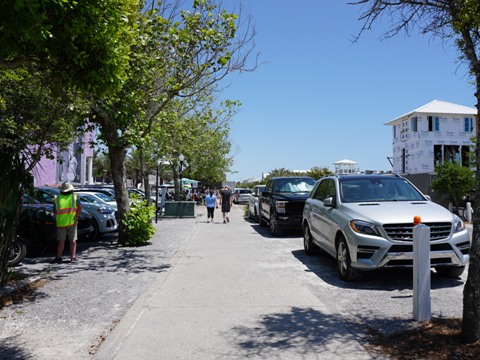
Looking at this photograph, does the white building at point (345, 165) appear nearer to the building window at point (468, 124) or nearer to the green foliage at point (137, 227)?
the building window at point (468, 124)

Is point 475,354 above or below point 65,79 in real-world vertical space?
below

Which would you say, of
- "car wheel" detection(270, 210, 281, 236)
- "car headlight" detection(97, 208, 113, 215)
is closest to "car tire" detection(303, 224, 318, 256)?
"car wheel" detection(270, 210, 281, 236)

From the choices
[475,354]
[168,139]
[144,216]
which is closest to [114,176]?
[144,216]

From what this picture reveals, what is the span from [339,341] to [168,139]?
2219cm

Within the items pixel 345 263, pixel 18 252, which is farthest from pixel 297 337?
pixel 18 252

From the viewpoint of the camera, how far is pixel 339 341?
465cm

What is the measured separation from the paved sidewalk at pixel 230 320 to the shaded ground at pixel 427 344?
9.6 inches

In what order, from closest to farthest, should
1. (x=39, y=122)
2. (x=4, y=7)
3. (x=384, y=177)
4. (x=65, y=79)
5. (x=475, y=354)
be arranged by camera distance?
(x=475, y=354), (x=4, y=7), (x=65, y=79), (x=384, y=177), (x=39, y=122)

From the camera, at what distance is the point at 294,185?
51.8 ft

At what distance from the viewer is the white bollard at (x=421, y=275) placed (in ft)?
16.8

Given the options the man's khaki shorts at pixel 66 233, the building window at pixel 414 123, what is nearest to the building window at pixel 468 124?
the building window at pixel 414 123

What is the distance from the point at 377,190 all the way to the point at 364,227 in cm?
176

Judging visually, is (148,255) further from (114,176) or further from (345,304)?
(345,304)

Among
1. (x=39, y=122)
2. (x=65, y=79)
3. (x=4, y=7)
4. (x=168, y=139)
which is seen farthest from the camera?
(x=168, y=139)
